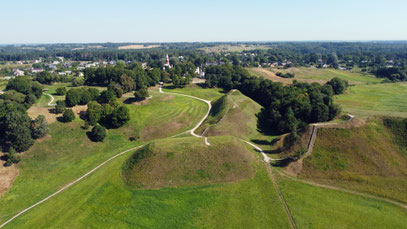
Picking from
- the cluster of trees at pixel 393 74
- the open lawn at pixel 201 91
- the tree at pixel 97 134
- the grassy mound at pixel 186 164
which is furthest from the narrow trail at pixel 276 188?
the cluster of trees at pixel 393 74

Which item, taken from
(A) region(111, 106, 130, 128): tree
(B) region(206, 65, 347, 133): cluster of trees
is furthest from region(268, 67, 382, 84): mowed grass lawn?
(A) region(111, 106, 130, 128): tree

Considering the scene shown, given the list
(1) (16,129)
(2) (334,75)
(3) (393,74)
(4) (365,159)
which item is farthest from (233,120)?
(3) (393,74)

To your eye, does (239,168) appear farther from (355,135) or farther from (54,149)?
(54,149)

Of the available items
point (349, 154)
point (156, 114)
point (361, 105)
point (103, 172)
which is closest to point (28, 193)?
point (103, 172)

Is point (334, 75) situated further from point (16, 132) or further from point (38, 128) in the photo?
point (16, 132)

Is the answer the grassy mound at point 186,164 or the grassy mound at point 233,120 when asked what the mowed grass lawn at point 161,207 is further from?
the grassy mound at point 233,120

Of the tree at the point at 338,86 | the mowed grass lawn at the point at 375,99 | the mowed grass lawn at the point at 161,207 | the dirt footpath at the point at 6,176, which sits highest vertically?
the tree at the point at 338,86

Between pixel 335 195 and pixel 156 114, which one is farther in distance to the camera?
pixel 156 114

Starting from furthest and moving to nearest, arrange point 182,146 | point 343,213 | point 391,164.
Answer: point 182,146 → point 391,164 → point 343,213
